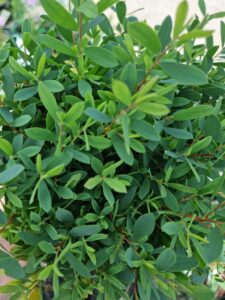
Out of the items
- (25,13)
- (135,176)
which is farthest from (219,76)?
(25,13)

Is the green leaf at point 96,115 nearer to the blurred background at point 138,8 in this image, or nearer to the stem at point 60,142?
the stem at point 60,142

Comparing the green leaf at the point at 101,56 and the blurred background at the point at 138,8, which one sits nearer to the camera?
the green leaf at the point at 101,56

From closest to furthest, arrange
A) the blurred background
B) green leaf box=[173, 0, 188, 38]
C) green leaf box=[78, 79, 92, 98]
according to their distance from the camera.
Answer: green leaf box=[173, 0, 188, 38], green leaf box=[78, 79, 92, 98], the blurred background

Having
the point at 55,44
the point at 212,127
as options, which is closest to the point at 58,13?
the point at 55,44

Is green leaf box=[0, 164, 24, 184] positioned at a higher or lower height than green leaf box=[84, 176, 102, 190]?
higher

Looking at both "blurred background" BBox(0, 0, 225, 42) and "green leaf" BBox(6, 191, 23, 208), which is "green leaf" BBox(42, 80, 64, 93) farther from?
"blurred background" BBox(0, 0, 225, 42)

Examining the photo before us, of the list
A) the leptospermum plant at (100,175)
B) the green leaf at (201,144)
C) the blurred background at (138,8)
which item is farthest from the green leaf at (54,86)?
the blurred background at (138,8)

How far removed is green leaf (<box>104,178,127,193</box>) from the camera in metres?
0.26

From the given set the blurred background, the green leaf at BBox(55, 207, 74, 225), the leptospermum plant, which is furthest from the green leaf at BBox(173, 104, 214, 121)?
the blurred background

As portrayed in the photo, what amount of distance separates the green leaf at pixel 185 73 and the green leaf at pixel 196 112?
0.06m

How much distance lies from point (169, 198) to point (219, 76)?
4.8 inches

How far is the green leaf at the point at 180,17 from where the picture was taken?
0.63ft

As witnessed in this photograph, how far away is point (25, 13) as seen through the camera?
54.8 inches

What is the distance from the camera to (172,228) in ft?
0.91
